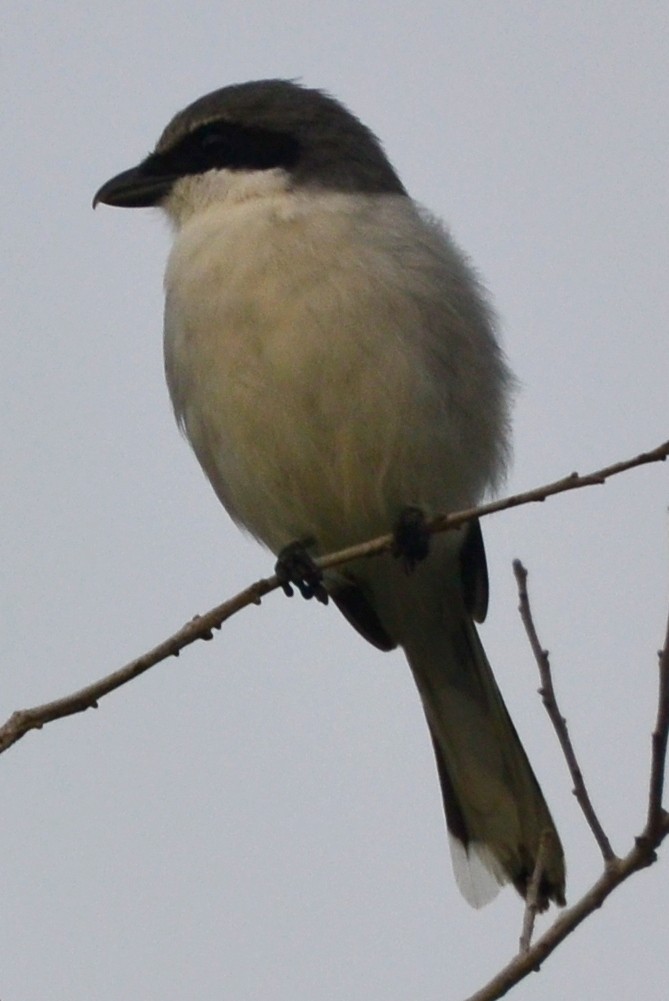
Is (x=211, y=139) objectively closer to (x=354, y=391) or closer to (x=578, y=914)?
(x=354, y=391)

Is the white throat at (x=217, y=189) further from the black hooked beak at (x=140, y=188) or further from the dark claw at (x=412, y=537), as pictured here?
the dark claw at (x=412, y=537)

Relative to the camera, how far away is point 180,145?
228 inches

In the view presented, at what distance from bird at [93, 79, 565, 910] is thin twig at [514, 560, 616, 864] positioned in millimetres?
1200

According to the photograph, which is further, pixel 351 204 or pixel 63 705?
pixel 351 204

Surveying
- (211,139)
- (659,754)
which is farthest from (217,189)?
(659,754)

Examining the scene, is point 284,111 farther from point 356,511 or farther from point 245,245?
point 356,511

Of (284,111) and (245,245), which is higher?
(284,111)

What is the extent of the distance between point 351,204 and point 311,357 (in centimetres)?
67

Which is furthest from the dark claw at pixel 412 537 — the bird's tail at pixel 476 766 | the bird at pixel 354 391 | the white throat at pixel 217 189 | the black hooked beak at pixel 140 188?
the black hooked beak at pixel 140 188

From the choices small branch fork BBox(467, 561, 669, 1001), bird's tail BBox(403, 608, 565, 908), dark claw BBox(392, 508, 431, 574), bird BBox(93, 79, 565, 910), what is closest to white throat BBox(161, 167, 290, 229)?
bird BBox(93, 79, 565, 910)

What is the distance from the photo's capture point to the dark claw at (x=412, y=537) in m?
5.04

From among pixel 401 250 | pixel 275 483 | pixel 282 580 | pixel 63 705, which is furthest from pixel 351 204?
pixel 63 705

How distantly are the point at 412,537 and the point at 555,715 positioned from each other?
1.61 meters

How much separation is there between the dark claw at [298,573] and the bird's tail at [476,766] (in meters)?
0.68
